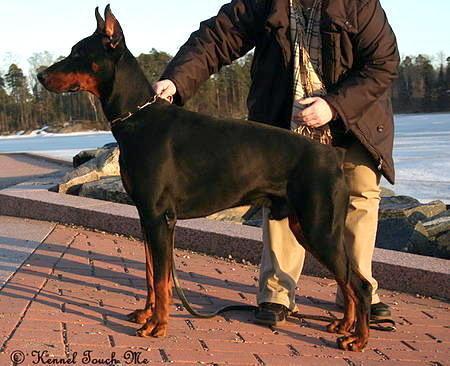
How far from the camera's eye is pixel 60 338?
3.96 metres

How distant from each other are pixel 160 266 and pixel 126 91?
1.04 meters

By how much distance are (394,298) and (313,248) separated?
157 cm

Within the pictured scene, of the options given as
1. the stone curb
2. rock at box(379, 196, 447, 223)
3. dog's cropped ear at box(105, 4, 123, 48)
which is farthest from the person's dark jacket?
rock at box(379, 196, 447, 223)

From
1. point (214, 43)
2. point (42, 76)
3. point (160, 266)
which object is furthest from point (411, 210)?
point (42, 76)

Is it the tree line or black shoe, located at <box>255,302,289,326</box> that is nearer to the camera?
black shoe, located at <box>255,302,289,326</box>

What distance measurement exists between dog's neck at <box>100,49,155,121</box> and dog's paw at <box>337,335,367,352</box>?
183 centimetres

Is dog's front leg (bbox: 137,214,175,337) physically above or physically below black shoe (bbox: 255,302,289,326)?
above

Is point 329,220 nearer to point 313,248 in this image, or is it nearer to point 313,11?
point 313,248

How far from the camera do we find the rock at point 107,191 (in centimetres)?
891

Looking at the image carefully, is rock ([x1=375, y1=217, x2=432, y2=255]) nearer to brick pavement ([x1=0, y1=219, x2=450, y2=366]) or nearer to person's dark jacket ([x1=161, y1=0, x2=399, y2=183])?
brick pavement ([x1=0, y1=219, x2=450, y2=366])

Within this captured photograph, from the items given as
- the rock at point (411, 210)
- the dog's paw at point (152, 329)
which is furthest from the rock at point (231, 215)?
the dog's paw at point (152, 329)

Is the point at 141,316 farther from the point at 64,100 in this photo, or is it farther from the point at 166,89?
the point at 64,100

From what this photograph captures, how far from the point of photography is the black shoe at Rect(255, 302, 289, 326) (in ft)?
14.8

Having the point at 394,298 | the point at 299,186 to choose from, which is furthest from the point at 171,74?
the point at 394,298
